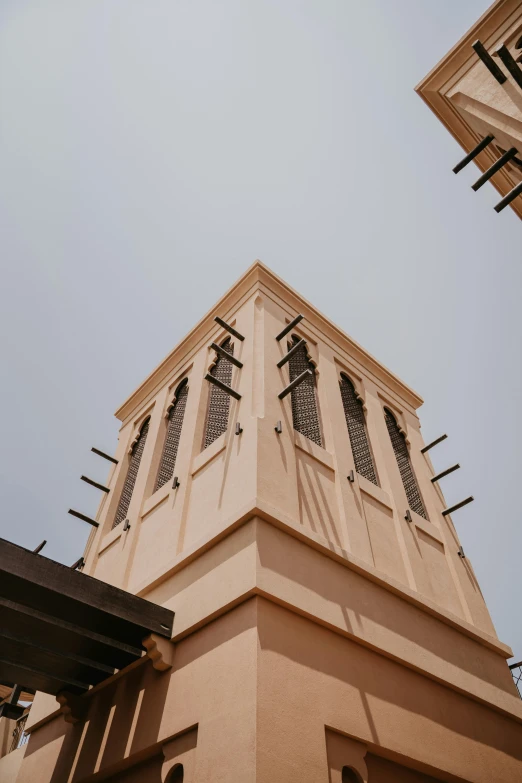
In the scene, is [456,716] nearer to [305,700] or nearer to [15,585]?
[305,700]

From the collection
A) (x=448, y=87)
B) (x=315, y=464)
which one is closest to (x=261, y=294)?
(x=315, y=464)

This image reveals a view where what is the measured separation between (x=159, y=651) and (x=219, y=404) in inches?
149

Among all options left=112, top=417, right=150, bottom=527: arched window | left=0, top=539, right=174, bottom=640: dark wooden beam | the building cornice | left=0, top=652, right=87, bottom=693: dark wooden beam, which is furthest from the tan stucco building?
left=0, top=652, right=87, bottom=693: dark wooden beam

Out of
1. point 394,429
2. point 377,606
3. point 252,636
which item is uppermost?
point 394,429

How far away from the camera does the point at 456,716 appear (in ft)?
19.9

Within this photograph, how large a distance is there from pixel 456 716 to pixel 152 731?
329 centimetres

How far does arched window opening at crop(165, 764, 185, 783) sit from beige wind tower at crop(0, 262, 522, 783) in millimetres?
12

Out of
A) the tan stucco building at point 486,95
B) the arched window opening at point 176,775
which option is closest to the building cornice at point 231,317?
the tan stucco building at point 486,95

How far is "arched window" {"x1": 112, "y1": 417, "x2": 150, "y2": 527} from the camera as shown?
30.0 ft

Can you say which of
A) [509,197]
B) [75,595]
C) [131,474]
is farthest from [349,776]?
[131,474]

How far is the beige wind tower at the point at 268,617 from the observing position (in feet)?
15.5

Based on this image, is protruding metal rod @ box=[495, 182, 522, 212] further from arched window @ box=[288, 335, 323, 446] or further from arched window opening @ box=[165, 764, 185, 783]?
arched window opening @ box=[165, 764, 185, 783]

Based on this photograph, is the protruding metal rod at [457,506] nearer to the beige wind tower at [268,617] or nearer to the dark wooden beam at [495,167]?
the beige wind tower at [268,617]

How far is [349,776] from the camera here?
4742 mm
